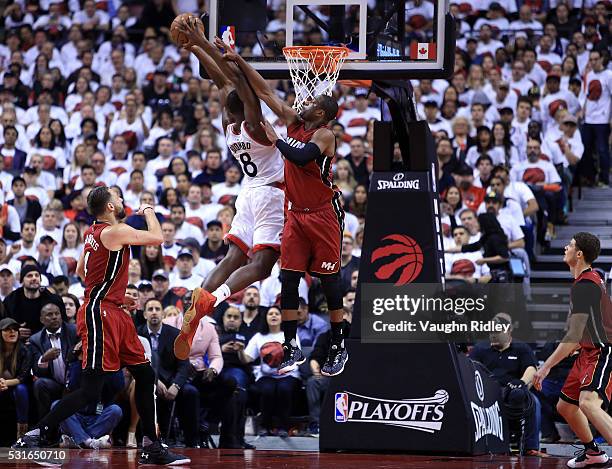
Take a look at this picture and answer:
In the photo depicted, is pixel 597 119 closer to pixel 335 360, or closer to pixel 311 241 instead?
pixel 335 360

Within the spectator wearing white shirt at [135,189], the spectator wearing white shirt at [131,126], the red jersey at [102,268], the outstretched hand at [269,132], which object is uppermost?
the spectator wearing white shirt at [131,126]

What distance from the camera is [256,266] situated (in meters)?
9.50

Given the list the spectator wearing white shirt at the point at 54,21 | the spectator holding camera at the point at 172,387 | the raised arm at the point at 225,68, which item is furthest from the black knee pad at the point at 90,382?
the spectator wearing white shirt at the point at 54,21

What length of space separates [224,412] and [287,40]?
4192mm

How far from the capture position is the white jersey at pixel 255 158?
9484mm

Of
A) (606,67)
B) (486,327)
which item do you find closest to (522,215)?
(486,327)

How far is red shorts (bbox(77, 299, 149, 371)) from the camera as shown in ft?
29.7

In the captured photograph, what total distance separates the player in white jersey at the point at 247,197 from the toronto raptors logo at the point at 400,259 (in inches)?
66.4

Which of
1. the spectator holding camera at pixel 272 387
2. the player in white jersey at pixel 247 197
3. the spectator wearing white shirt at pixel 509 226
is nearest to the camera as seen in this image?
the player in white jersey at pixel 247 197

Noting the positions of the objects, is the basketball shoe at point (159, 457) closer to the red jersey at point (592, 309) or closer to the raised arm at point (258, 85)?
the raised arm at point (258, 85)

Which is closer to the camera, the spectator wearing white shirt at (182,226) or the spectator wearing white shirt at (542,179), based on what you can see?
the spectator wearing white shirt at (182,226)

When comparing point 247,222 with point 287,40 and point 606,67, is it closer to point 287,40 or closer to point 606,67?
point 287,40

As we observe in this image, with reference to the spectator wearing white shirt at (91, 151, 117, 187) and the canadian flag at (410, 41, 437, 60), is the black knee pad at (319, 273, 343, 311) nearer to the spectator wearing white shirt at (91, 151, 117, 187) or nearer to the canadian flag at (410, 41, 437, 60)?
the canadian flag at (410, 41, 437, 60)

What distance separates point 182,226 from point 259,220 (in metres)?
6.13
